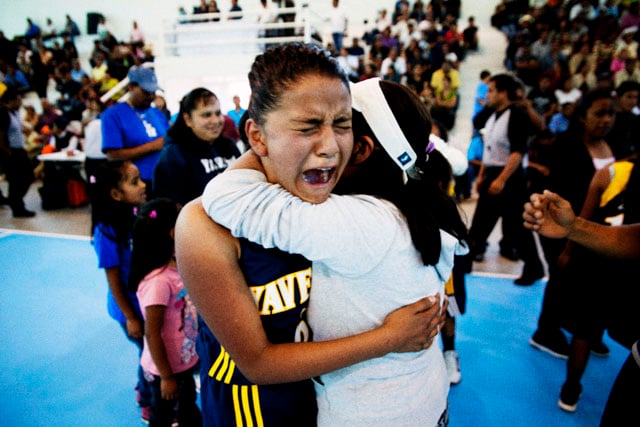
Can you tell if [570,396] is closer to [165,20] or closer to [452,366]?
[452,366]

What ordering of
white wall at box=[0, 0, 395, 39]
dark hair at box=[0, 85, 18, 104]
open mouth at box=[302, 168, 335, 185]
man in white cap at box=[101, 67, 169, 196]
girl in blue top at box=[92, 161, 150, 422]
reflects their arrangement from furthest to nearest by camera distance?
white wall at box=[0, 0, 395, 39], dark hair at box=[0, 85, 18, 104], man in white cap at box=[101, 67, 169, 196], girl in blue top at box=[92, 161, 150, 422], open mouth at box=[302, 168, 335, 185]


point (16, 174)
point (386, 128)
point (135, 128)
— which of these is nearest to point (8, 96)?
point (16, 174)

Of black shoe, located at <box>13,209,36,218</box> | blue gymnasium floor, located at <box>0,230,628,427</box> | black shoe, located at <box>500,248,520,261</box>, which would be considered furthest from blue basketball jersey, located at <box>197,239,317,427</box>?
black shoe, located at <box>13,209,36,218</box>

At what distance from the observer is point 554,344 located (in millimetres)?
2762

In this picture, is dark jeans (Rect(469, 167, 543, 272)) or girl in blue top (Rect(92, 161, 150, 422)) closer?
girl in blue top (Rect(92, 161, 150, 422))

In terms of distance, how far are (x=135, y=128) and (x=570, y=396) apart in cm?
356

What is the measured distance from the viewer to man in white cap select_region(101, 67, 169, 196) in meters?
3.28

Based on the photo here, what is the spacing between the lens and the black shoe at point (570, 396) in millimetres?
2266

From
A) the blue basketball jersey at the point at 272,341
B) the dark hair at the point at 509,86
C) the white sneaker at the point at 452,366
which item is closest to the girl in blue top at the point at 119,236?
the blue basketball jersey at the point at 272,341

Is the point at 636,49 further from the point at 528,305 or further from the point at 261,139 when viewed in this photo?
the point at 261,139

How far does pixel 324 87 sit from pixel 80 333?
314 centimetres

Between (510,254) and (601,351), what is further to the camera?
(510,254)

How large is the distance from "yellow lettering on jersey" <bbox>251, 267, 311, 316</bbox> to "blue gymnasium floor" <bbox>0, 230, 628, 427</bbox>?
1762 mm

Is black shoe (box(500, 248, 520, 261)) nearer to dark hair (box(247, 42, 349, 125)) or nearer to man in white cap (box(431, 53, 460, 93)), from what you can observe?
dark hair (box(247, 42, 349, 125))
